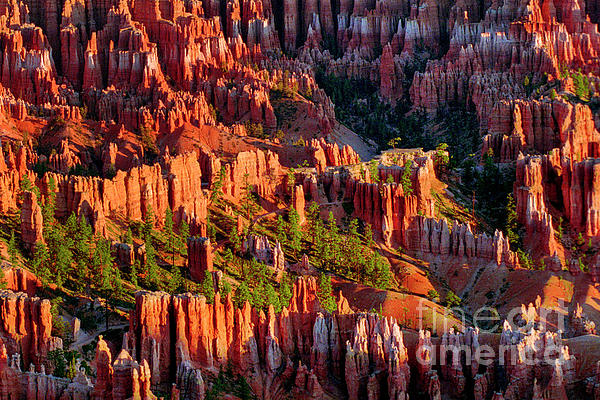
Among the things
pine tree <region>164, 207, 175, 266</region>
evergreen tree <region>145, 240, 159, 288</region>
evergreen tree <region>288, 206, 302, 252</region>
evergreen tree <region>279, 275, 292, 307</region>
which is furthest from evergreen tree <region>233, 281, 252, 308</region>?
evergreen tree <region>288, 206, 302, 252</region>

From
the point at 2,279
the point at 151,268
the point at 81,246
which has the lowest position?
the point at 151,268

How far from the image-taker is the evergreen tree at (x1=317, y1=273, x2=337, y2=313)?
106 metres

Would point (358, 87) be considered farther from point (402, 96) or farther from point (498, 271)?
point (498, 271)

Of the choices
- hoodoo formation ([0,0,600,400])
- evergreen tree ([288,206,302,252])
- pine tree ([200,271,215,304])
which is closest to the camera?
hoodoo formation ([0,0,600,400])

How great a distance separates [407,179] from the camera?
130m

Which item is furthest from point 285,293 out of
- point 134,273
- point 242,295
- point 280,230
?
point 280,230

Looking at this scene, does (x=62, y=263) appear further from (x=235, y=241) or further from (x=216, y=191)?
(x=216, y=191)

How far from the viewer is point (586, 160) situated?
137 meters

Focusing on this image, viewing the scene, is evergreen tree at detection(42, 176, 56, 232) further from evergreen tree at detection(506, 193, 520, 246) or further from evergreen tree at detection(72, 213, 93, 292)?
evergreen tree at detection(506, 193, 520, 246)

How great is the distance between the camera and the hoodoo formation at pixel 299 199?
95.6 metres

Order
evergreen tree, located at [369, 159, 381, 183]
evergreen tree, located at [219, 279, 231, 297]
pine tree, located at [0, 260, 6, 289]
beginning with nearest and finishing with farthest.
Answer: pine tree, located at [0, 260, 6, 289] → evergreen tree, located at [219, 279, 231, 297] → evergreen tree, located at [369, 159, 381, 183]

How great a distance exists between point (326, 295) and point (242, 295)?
6.26m

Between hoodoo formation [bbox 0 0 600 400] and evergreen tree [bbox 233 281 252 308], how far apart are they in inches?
18.1

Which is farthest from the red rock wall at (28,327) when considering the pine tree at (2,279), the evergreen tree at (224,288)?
the evergreen tree at (224,288)
